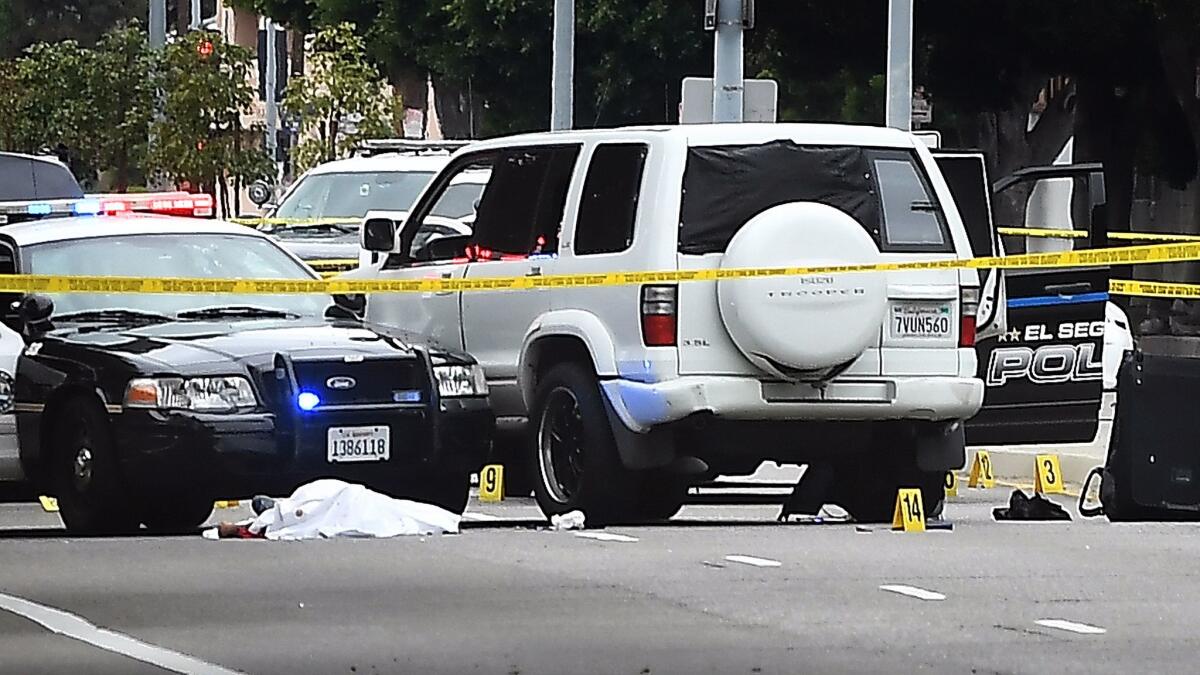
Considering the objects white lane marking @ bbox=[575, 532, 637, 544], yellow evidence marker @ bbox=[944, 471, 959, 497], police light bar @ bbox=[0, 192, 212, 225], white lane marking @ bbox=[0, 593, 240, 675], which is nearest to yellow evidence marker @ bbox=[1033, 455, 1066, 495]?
yellow evidence marker @ bbox=[944, 471, 959, 497]

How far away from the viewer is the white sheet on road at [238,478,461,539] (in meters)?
12.1

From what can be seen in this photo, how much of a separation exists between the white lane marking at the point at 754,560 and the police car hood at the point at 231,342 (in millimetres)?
2155

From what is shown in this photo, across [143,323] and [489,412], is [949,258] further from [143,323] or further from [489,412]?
[143,323]

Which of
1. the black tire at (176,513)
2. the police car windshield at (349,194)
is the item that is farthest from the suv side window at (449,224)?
the police car windshield at (349,194)

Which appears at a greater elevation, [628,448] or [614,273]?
[614,273]

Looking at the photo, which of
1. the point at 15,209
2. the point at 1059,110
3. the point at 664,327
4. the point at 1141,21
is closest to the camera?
the point at 664,327

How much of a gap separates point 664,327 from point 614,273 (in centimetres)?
39

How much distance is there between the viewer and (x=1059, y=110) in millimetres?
39031

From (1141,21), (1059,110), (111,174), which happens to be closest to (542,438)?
(1141,21)

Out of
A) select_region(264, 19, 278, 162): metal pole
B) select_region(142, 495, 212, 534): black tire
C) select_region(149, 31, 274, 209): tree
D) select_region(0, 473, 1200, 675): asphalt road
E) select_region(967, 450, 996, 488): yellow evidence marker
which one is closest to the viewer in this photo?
select_region(0, 473, 1200, 675): asphalt road

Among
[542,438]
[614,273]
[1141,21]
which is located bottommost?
[542,438]

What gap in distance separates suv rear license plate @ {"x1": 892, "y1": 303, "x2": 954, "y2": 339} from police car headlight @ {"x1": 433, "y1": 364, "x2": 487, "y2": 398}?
78.1 inches

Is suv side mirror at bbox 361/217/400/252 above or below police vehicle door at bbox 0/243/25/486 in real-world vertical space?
above

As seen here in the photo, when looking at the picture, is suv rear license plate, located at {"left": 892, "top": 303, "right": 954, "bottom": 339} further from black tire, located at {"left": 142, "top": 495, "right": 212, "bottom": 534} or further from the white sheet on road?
black tire, located at {"left": 142, "top": 495, "right": 212, "bottom": 534}
